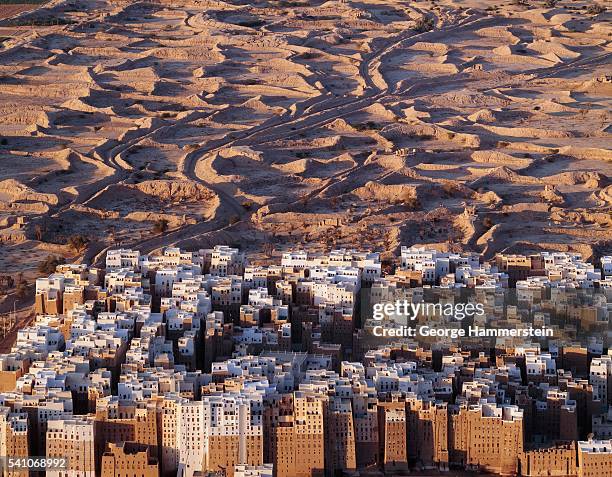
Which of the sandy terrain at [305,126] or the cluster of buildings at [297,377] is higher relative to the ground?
the sandy terrain at [305,126]

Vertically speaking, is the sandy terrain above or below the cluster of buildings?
above

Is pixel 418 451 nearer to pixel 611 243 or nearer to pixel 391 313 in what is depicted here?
pixel 391 313

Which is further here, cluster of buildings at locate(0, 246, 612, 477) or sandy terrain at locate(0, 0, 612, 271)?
sandy terrain at locate(0, 0, 612, 271)

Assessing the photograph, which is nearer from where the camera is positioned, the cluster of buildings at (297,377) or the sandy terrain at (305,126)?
the cluster of buildings at (297,377)

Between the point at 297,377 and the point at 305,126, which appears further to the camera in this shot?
the point at 305,126
